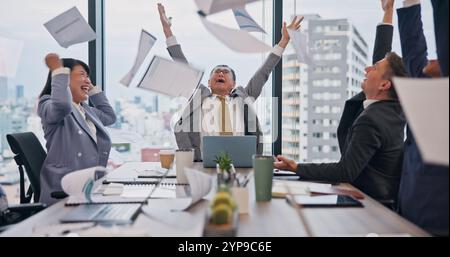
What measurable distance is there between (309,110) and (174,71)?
5.95 feet

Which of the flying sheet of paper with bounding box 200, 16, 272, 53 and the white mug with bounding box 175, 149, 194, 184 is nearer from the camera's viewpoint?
the flying sheet of paper with bounding box 200, 16, 272, 53

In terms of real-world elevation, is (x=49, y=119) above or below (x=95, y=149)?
above

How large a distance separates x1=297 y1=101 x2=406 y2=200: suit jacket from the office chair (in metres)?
1.34

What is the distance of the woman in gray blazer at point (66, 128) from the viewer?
237cm

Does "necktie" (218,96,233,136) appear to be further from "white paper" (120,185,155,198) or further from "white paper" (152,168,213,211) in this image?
"white paper" (152,168,213,211)


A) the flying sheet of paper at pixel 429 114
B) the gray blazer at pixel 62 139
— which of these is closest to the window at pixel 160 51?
the gray blazer at pixel 62 139

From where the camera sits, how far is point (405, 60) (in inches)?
77.6

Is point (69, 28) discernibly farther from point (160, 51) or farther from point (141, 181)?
point (160, 51)

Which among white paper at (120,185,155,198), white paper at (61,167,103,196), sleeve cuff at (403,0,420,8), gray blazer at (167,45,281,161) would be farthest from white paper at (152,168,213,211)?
gray blazer at (167,45,281,161)

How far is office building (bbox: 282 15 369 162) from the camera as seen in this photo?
3588mm
